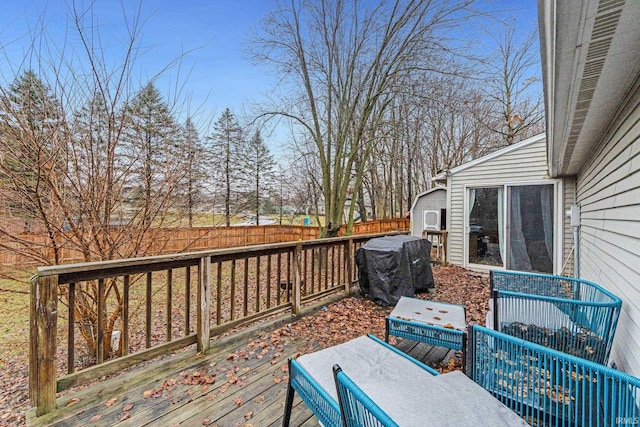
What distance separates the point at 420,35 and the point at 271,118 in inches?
163

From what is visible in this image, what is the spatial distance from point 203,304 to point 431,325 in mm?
2036

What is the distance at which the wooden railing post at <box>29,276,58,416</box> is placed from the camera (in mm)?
1791

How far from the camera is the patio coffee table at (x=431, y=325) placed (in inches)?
96.2

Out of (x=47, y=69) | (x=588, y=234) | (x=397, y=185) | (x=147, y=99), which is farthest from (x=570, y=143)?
(x=397, y=185)

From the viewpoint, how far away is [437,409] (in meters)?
1.20

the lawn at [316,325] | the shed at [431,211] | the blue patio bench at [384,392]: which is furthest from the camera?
the shed at [431,211]

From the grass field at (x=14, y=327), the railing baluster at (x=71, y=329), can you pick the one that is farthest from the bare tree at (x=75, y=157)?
the grass field at (x=14, y=327)

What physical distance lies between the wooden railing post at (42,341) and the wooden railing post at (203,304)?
100 cm

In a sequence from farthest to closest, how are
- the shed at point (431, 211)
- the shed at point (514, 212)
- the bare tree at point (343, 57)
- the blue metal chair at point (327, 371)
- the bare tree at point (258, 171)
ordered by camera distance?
the bare tree at point (258, 171) → the shed at point (431, 211) → the bare tree at point (343, 57) → the shed at point (514, 212) → the blue metal chair at point (327, 371)

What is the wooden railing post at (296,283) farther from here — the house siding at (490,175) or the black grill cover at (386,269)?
the house siding at (490,175)

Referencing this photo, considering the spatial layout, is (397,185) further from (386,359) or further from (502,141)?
(386,359)

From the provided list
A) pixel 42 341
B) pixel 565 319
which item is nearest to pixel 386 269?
pixel 565 319

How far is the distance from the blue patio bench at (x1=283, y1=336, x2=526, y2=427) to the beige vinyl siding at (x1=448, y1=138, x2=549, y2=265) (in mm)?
5729

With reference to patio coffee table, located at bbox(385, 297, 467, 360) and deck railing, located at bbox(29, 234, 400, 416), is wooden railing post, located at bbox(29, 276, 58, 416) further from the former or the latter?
patio coffee table, located at bbox(385, 297, 467, 360)
